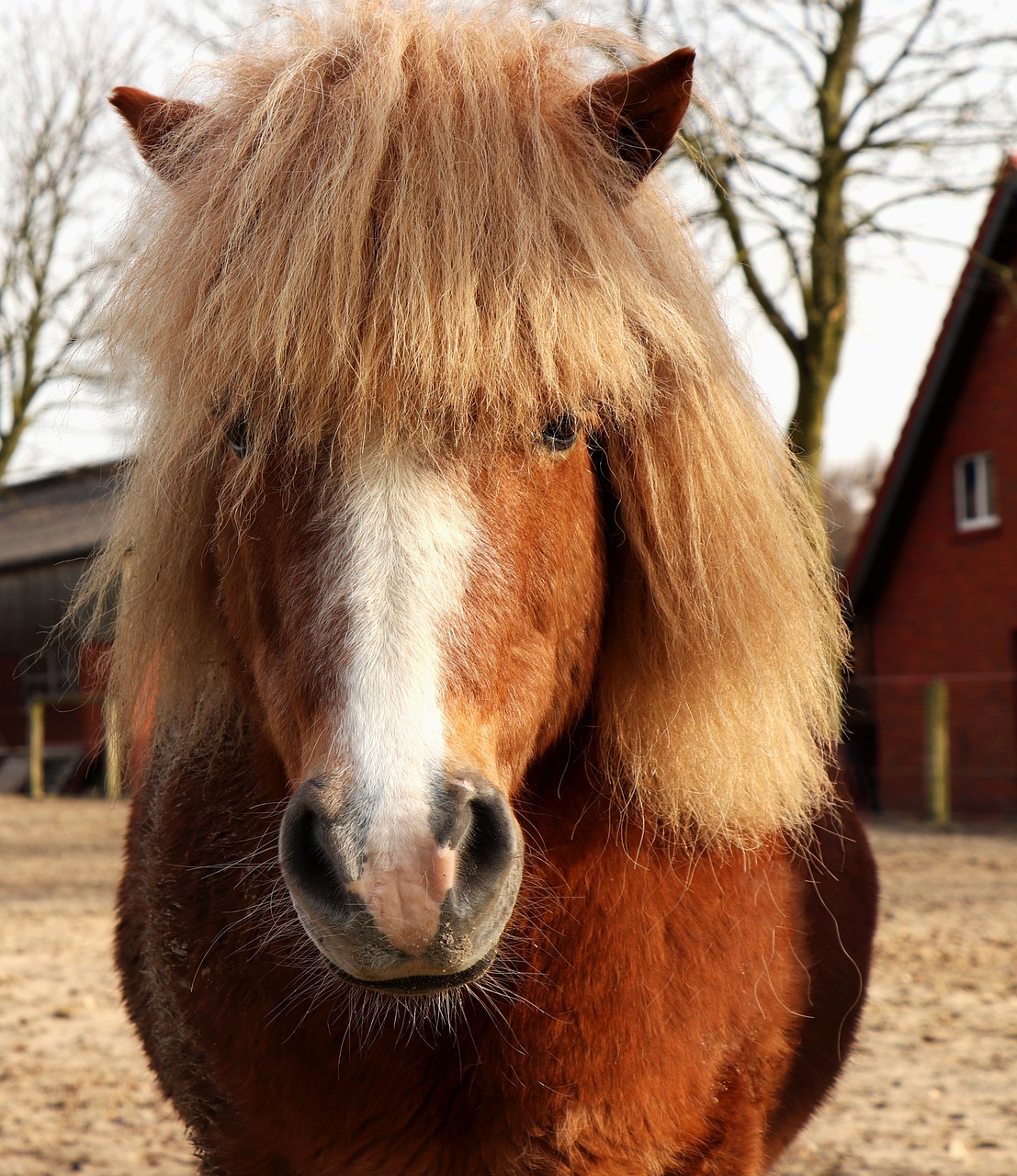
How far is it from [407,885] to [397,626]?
314 millimetres

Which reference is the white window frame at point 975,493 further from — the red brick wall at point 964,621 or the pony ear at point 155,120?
the pony ear at point 155,120

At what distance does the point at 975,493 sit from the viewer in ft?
54.6

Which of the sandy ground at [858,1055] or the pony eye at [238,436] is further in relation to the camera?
the sandy ground at [858,1055]

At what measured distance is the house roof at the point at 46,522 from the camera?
85.9ft

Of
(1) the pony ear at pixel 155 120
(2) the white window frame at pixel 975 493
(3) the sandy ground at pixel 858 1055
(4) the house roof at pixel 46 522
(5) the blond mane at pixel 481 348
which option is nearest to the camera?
(5) the blond mane at pixel 481 348

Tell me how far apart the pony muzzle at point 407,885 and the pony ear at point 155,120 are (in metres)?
1.19

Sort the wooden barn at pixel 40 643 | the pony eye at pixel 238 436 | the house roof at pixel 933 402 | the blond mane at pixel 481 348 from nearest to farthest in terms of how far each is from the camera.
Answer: the blond mane at pixel 481 348 → the pony eye at pixel 238 436 → the house roof at pixel 933 402 → the wooden barn at pixel 40 643

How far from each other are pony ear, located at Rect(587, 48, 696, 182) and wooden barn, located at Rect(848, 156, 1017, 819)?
13.6m

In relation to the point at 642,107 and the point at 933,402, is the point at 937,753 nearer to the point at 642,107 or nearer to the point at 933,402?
the point at 933,402

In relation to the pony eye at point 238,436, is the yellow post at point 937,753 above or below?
below

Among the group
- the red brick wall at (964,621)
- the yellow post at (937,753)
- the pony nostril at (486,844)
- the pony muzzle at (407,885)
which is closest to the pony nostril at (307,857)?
the pony muzzle at (407,885)

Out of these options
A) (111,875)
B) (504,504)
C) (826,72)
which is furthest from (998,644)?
(504,504)

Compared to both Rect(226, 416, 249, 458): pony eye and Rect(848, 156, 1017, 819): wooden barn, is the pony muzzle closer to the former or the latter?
Rect(226, 416, 249, 458): pony eye

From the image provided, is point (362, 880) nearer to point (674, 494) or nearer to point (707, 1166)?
point (674, 494)
